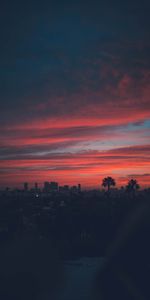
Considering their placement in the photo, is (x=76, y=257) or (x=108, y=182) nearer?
(x=76, y=257)

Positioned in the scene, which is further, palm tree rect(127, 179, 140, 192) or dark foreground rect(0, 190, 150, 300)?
palm tree rect(127, 179, 140, 192)

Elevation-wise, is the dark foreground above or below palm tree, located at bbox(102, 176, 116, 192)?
below

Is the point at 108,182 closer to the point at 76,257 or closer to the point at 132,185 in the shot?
the point at 132,185

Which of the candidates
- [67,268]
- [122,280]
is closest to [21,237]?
[67,268]

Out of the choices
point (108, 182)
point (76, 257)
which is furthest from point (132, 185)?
point (76, 257)

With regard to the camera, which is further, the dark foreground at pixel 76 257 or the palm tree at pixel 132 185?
the palm tree at pixel 132 185

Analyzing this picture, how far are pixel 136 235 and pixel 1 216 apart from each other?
1521 cm

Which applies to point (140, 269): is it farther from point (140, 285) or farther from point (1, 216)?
point (1, 216)

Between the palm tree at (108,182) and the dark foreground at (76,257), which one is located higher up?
the palm tree at (108,182)

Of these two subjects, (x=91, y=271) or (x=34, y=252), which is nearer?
(x=91, y=271)

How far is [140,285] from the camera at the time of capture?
14.9 metres

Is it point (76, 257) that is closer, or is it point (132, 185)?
point (76, 257)

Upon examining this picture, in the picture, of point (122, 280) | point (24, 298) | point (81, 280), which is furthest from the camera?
point (81, 280)

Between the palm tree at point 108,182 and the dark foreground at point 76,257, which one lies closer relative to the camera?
the dark foreground at point 76,257
